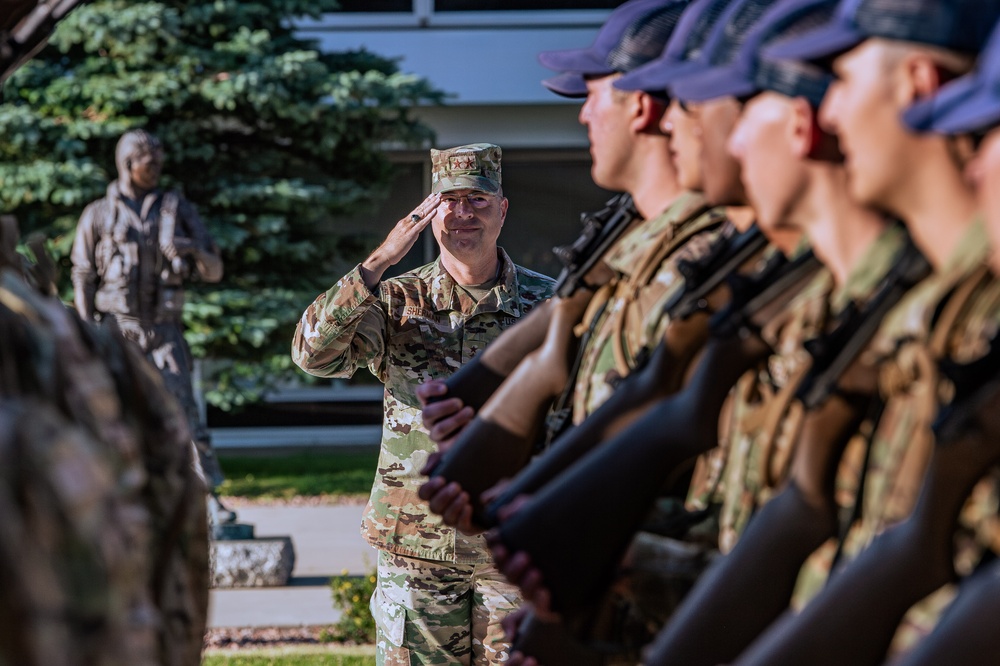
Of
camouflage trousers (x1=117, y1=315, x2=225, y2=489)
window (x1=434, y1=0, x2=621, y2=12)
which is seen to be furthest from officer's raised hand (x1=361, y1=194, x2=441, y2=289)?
window (x1=434, y1=0, x2=621, y2=12)

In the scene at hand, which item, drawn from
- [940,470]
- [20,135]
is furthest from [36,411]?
[20,135]

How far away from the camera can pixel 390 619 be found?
4.61 metres

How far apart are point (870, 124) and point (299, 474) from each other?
12.8 metres

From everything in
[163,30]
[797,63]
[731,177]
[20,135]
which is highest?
[797,63]

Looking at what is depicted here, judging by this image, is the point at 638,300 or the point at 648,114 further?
the point at 648,114

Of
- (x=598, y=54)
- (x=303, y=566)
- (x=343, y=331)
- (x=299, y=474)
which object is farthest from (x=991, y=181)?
(x=299, y=474)

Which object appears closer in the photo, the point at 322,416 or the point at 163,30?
the point at 163,30

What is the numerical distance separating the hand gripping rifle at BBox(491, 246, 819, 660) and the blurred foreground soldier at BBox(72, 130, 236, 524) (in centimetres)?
685

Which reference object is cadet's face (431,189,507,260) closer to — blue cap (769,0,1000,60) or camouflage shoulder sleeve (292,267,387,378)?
camouflage shoulder sleeve (292,267,387,378)

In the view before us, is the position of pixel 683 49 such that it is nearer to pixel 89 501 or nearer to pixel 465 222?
pixel 89 501

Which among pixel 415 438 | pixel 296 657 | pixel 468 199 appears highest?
pixel 468 199

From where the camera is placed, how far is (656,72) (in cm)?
273

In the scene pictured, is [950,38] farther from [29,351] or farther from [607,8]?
Answer: [607,8]

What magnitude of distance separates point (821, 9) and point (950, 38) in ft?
1.13
